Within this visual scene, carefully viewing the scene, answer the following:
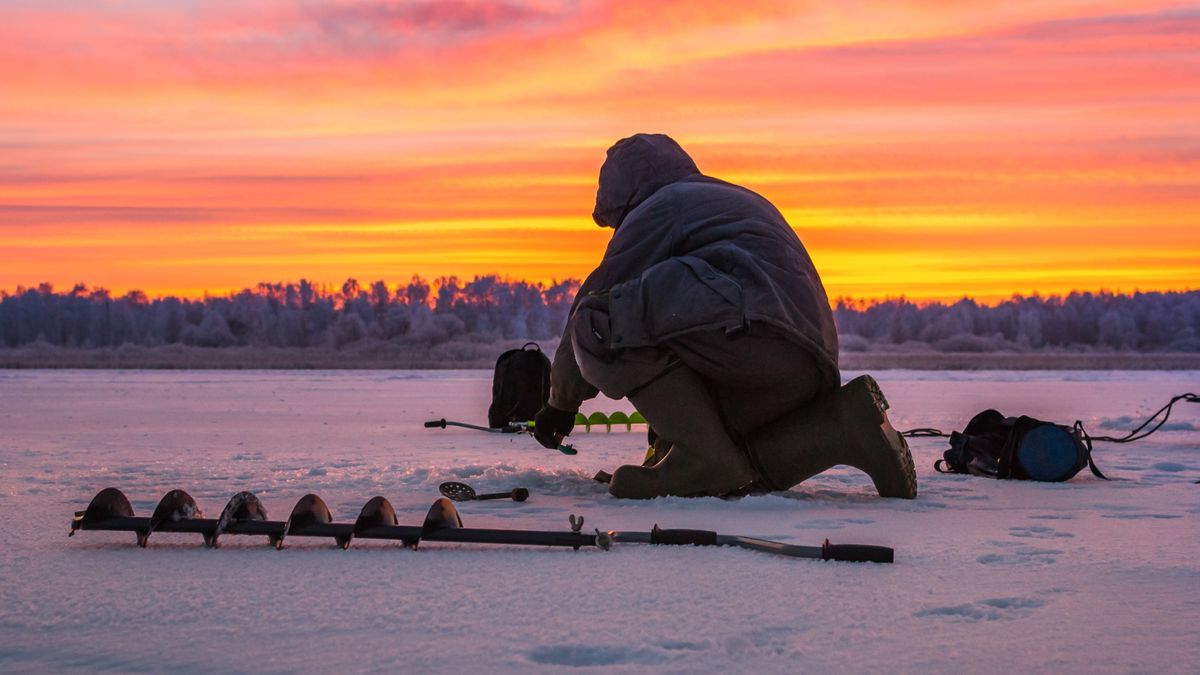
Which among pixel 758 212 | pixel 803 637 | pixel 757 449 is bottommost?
pixel 803 637

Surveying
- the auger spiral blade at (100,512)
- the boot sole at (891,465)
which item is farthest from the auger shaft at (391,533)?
the boot sole at (891,465)

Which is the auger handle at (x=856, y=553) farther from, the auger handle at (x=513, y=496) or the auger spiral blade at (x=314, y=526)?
the auger handle at (x=513, y=496)

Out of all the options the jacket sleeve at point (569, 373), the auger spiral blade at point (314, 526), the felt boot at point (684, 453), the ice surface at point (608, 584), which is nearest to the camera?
the ice surface at point (608, 584)

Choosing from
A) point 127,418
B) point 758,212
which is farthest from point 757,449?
point 127,418

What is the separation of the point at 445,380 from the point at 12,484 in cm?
1925

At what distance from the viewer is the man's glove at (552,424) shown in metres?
5.88

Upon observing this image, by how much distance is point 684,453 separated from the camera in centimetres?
522

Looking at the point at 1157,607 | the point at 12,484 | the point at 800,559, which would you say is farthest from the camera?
the point at 12,484

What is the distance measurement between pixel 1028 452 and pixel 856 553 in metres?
2.92

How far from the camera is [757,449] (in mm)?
5488

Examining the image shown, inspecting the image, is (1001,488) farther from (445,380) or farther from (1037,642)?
(445,380)

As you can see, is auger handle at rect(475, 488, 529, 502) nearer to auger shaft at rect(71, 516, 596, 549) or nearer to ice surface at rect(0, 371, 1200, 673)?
ice surface at rect(0, 371, 1200, 673)

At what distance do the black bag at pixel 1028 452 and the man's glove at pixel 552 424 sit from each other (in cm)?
211

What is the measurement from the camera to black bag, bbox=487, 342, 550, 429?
9.55m
